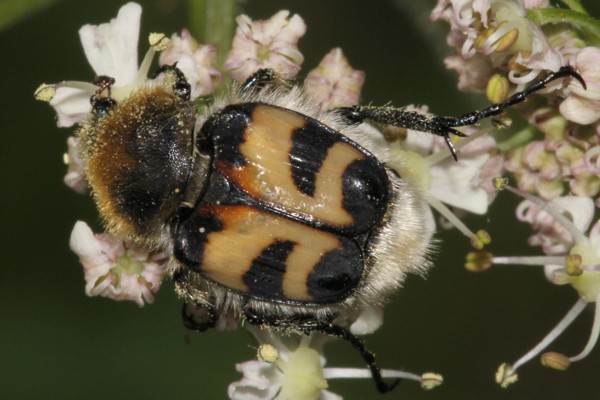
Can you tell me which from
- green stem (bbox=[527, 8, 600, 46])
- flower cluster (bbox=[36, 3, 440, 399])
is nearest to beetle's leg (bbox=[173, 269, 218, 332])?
flower cluster (bbox=[36, 3, 440, 399])

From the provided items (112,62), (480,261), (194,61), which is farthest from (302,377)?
Answer: (112,62)

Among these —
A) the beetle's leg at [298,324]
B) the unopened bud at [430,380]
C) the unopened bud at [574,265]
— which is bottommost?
the unopened bud at [430,380]

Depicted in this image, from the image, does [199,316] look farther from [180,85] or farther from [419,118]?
[419,118]

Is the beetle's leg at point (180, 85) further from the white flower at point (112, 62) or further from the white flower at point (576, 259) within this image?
the white flower at point (576, 259)

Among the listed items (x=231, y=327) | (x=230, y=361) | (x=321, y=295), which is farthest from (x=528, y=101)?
(x=230, y=361)

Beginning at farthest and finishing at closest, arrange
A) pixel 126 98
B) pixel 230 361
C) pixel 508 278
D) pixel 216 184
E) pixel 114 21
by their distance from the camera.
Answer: pixel 508 278 → pixel 230 361 → pixel 114 21 → pixel 126 98 → pixel 216 184

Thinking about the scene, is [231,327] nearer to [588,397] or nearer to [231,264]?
[231,264]

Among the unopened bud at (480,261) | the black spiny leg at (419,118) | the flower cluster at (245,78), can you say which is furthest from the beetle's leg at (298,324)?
the black spiny leg at (419,118)
